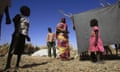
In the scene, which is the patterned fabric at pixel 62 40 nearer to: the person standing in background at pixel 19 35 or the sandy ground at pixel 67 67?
the sandy ground at pixel 67 67

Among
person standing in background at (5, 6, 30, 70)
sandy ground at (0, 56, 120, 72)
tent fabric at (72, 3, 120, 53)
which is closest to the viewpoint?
sandy ground at (0, 56, 120, 72)

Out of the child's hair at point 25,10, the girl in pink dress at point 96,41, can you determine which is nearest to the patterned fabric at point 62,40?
the girl in pink dress at point 96,41

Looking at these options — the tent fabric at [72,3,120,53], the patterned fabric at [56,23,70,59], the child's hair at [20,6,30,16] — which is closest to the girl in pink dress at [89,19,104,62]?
the tent fabric at [72,3,120,53]

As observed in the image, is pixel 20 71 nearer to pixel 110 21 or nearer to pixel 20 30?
pixel 20 30

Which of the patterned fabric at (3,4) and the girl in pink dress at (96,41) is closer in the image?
the patterned fabric at (3,4)

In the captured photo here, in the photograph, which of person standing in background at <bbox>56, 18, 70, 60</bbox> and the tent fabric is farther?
person standing in background at <bbox>56, 18, 70, 60</bbox>

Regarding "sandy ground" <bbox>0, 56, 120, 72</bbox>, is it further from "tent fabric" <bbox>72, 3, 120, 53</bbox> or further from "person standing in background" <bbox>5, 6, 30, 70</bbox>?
"tent fabric" <bbox>72, 3, 120, 53</bbox>

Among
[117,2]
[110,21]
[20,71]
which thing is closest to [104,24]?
[110,21]

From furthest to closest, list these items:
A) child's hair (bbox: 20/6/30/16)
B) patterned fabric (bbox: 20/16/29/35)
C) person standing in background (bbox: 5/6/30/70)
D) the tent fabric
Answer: the tent fabric → child's hair (bbox: 20/6/30/16) → patterned fabric (bbox: 20/16/29/35) → person standing in background (bbox: 5/6/30/70)

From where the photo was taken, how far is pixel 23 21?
6766 mm

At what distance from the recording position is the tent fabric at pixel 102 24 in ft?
31.0

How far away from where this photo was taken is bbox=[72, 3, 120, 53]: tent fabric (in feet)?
31.0

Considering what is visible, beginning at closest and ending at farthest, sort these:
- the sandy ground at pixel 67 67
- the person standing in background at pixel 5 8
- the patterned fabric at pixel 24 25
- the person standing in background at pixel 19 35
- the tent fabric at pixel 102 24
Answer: the person standing in background at pixel 5 8, the sandy ground at pixel 67 67, the person standing in background at pixel 19 35, the patterned fabric at pixel 24 25, the tent fabric at pixel 102 24

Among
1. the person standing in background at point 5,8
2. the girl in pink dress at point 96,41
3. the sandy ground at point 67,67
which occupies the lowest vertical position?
the sandy ground at point 67,67
